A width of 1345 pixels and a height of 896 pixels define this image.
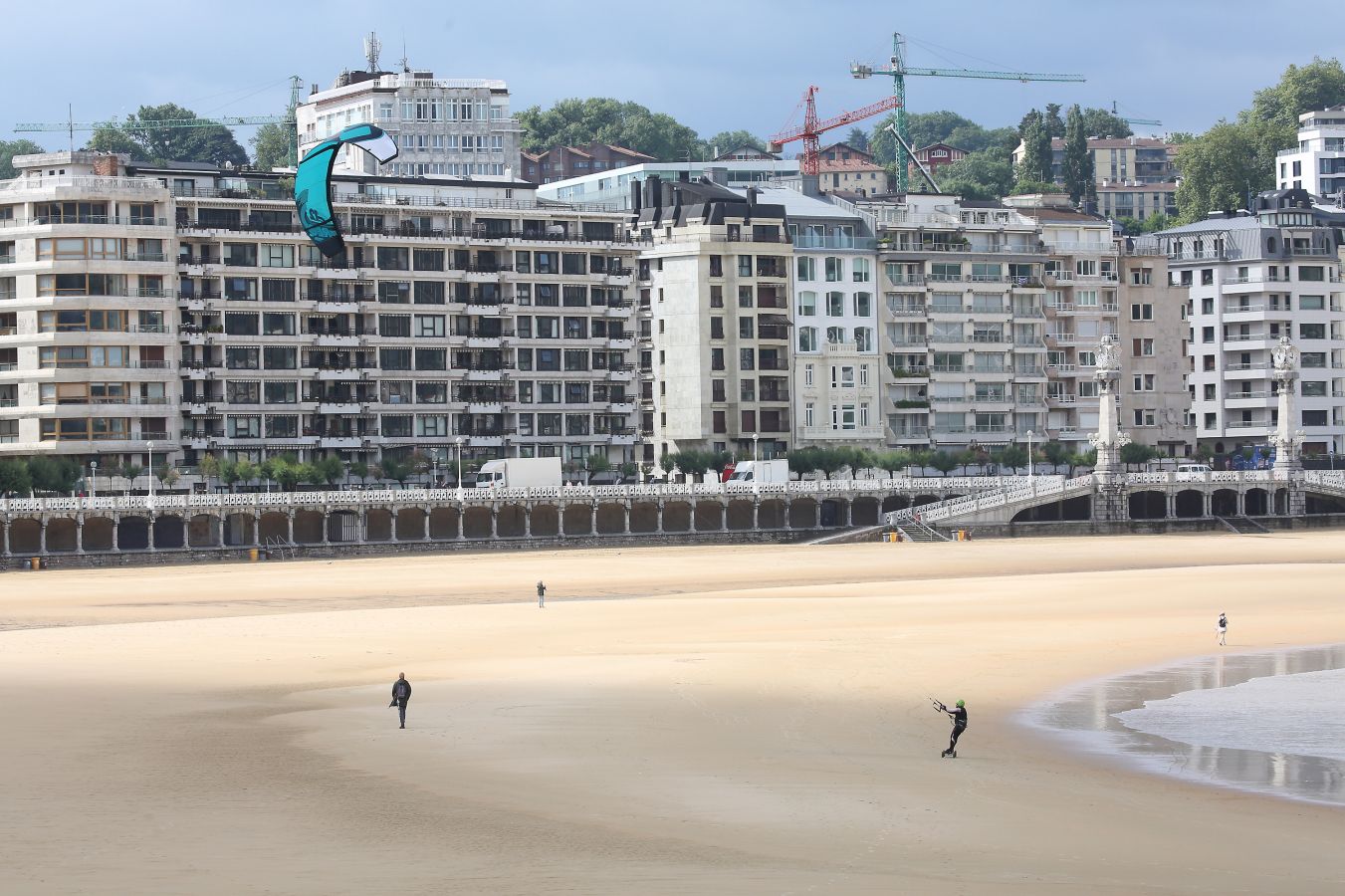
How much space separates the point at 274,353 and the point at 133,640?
2492 inches

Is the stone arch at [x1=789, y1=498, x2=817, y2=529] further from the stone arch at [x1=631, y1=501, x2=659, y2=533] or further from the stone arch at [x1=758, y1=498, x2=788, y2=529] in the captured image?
the stone arch at [x1=631, y1=501, x2=659, y2=533]

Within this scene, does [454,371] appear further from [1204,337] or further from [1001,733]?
[1001,733]

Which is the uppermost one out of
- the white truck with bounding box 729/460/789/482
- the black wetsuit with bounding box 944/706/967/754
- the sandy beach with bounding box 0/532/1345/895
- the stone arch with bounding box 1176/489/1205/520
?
the white truck with bounding box 729/460/789/482

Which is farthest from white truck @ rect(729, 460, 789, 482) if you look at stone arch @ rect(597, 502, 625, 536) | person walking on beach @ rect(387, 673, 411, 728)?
person walking on beach @ rect(387, 673, 411, 728)

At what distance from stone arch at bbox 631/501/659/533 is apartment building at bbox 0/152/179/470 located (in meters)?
25.7

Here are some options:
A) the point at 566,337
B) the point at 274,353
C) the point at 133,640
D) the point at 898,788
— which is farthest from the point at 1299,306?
the point at 898,788

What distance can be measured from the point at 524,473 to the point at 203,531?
17.0m

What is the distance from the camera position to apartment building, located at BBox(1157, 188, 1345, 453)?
147750mm

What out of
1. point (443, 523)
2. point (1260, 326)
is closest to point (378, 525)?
point (443, 523)

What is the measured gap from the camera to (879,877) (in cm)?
2523

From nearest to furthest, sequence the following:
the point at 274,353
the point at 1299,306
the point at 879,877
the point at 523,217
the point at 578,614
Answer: the point at 879,877 → the point at 578,614 → the point at 274,353 → the point at 523,217 → the point at 1299,306

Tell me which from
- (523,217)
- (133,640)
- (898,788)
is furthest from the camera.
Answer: (523,217)

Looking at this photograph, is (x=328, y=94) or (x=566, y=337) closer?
(x=566, y=337)

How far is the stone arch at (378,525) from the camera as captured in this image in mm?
100812
